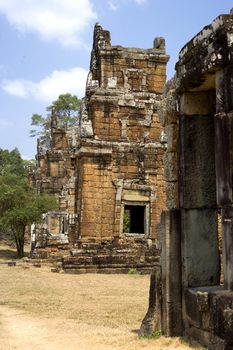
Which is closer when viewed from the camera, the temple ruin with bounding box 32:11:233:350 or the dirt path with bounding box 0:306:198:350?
the temple ruin with bounding box 32:11:233:350

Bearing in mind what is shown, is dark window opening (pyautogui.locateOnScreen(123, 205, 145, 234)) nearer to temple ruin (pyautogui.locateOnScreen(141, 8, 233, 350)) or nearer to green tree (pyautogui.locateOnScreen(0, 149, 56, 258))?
green tree (pyautogui.locateOnScreen(0, 149, 56, 258))

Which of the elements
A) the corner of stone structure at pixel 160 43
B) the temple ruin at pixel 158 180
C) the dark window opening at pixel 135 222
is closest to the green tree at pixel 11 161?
the temple ruin at pixel 158 180

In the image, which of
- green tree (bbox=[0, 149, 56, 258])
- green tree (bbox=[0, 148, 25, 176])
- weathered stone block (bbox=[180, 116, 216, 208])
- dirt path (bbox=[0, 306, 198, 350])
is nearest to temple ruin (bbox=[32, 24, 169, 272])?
green tree (bbox=[0, 149, 56, 258])

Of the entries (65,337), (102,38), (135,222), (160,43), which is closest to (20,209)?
(135,222)

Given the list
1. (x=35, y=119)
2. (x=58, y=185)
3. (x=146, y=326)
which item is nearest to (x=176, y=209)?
(x=146, y=326)

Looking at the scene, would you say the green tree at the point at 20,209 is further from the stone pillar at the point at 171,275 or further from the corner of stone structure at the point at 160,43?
the stone pillar at the point at 171,275

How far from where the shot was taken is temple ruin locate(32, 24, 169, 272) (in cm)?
1830

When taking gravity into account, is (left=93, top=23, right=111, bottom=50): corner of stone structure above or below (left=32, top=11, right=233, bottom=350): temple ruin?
above

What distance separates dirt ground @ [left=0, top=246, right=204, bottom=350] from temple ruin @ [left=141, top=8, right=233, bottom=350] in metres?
0.39

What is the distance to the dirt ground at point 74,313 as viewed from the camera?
19.9 feet

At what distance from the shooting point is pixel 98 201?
18391mm

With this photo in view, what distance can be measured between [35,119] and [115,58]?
3857cm

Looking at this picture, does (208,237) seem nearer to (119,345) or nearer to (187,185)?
(187,185)

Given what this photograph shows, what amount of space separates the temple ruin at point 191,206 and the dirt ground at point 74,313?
1.29 feet
